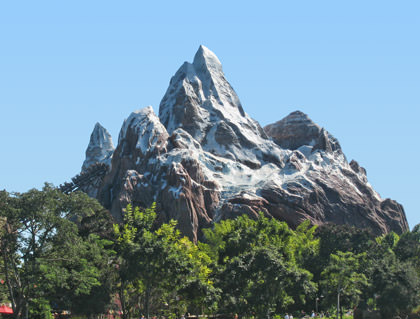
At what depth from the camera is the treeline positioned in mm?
57031

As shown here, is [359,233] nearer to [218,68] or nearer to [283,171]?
[283,171]

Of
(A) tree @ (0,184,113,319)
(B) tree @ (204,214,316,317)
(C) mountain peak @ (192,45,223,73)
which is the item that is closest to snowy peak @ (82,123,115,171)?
(C) mountain peak @ (192,45,223,73)

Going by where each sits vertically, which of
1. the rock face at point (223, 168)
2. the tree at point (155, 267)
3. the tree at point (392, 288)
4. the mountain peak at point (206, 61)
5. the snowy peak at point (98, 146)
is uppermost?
the mountain peak at point (206, 61)

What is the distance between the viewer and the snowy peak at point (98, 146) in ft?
631

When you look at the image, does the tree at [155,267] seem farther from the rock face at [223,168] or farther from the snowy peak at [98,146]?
the snowy peak at [98,146]

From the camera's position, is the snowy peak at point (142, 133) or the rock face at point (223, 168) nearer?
the rock face at point (223, 168)

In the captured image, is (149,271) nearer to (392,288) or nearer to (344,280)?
(344,280)

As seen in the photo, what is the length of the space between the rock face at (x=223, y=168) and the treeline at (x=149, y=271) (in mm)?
46963

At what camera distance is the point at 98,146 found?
7648 inches

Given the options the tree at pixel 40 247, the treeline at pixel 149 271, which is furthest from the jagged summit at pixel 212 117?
the tree at pixel 40 247

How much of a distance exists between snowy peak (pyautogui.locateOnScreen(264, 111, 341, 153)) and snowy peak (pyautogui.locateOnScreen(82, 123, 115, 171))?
49.4 metres

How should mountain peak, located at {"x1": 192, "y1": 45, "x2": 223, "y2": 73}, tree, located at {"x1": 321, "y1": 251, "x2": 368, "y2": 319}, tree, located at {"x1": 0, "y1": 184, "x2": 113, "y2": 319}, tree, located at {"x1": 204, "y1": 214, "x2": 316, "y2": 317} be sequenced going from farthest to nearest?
mountain peak, located at {"x1": 192, "y1": 45, "x2": 223, "y2": 73} → tree, located at {"x1": 321, "y1": 251, "x2": 368, "y2": 319} → tree, located at {"x1": 204, "y1": 214, "x2": 316, "y2": 317} → tree, located at {"x1": 0, "y1": 184, "x2": 113, "y2": 319}

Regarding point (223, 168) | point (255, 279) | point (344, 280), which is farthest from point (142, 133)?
point (255, 279)

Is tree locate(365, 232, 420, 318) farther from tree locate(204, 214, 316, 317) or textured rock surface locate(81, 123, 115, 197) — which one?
textured rock surface locate(81, 123, 115, 197)
